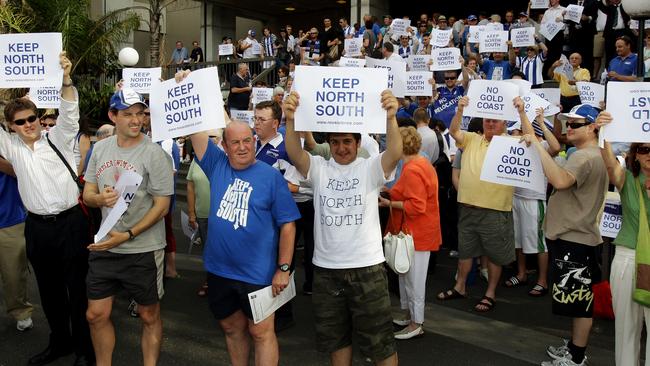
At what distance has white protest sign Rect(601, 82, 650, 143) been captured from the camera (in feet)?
12.2

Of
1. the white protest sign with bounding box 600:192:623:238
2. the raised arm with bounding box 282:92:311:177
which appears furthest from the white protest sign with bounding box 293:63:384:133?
the white protest sign with bounding box 600:192:623:238

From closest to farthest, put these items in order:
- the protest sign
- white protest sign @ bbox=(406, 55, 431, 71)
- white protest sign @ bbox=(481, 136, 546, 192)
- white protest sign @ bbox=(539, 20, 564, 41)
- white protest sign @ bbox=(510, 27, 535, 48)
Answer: white protest sign @ bbox=(481, 136, 546, 192), the protest sign, white protest sign @ bbox=(406, 55, 431, 71), white protest sign @ bbox=(510, 27, 535, 48), white protest sign @ bbox=(539, 20, 564, 41)

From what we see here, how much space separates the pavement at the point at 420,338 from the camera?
4.91 m

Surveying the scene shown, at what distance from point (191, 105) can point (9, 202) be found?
2.38 metres

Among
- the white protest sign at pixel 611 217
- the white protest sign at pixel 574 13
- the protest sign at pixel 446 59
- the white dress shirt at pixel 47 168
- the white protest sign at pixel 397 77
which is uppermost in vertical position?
the white protest sign at pixel 574 13

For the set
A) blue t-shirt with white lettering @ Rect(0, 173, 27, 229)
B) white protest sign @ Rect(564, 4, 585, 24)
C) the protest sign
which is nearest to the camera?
blue t-shirt with white lettering @ Rect(0, 173, 27, 229)

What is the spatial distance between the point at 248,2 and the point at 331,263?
24653mm

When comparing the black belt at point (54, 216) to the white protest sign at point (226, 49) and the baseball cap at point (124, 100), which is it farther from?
the white protest sign at point (226, 49)

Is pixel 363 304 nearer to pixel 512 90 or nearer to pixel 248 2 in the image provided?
pixel 512 90

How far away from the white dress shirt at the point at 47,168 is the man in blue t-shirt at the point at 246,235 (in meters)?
1.40

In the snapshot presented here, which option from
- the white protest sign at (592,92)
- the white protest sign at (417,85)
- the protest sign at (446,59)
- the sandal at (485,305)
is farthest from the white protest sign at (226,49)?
the sandal at (485,305)

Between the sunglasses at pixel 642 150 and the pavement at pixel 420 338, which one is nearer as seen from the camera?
the sunglasses at pixel 642 150

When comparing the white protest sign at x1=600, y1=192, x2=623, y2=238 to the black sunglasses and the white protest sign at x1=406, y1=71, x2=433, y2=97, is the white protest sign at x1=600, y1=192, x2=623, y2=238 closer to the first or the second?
the white protest sign at x1=406, y1=71, x2=433, y2=97

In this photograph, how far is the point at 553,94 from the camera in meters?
8.63
